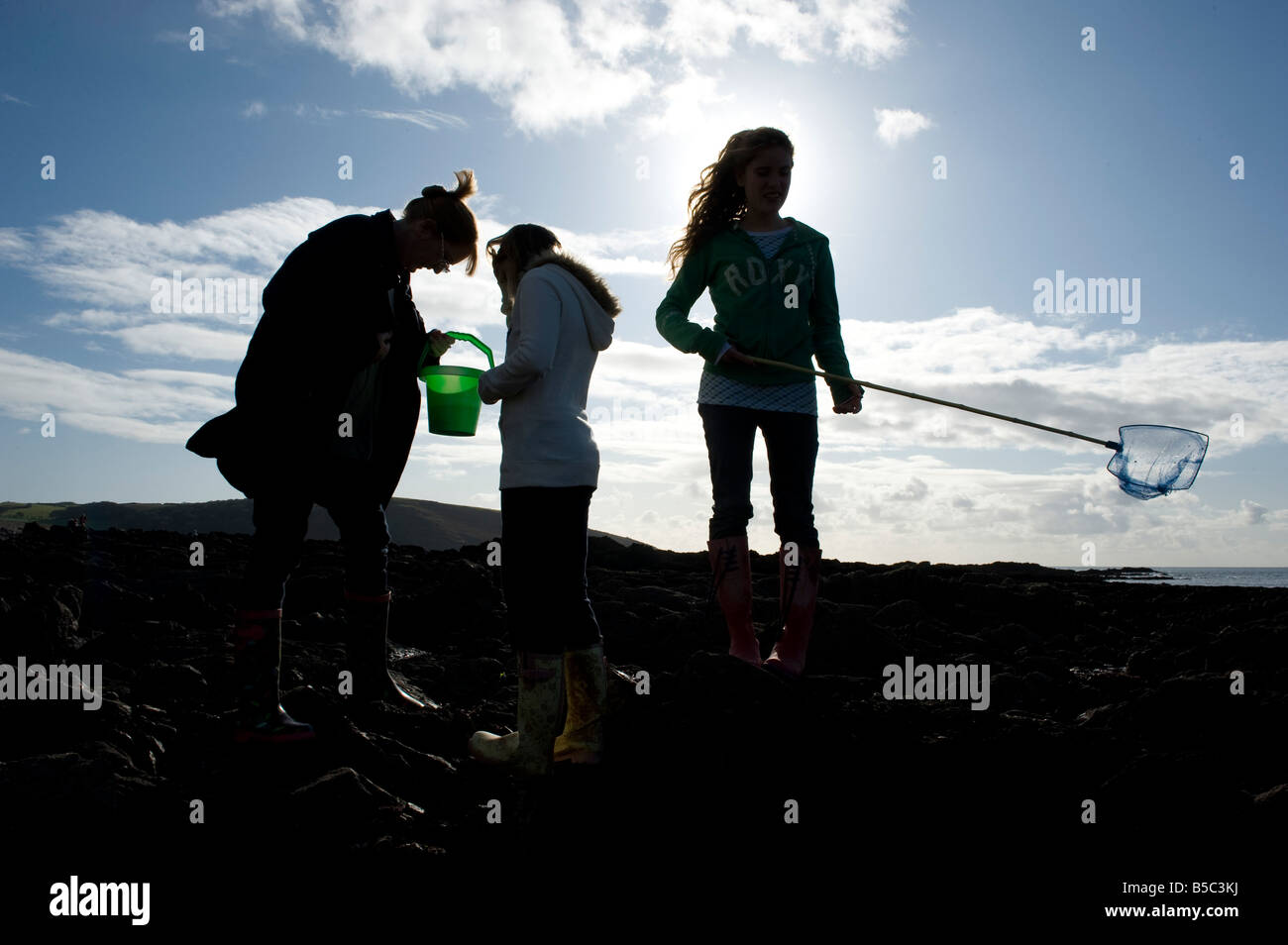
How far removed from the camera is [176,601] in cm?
497

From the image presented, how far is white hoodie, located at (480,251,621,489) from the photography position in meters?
2.68

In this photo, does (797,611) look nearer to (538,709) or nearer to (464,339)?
(538,709)

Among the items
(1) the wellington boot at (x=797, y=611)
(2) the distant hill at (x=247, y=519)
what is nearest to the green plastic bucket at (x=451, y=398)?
(1) the wellington boot at (x=797, y=611)

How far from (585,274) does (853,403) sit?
4.28ft

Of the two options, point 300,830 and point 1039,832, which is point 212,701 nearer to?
point 300,830

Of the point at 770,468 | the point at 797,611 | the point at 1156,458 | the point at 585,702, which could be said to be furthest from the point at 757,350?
the point at 1156,458

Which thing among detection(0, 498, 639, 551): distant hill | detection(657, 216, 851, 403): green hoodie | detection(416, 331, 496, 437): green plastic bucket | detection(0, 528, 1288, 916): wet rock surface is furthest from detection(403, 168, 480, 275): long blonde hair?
detection(0, 498, 639, 551): distant hill

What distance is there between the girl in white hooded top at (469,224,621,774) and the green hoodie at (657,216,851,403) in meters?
0.70

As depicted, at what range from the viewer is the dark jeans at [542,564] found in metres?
2.64

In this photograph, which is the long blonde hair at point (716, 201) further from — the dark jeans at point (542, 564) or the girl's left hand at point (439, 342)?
the dark jeans at point (542, 564)

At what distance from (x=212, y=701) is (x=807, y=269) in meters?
2.74

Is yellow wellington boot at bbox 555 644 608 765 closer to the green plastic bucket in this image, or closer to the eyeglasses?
the green plastic bucket

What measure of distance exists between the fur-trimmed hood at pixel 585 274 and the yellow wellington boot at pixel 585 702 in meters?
1.09

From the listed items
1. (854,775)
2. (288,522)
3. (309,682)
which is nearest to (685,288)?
(288,522)
